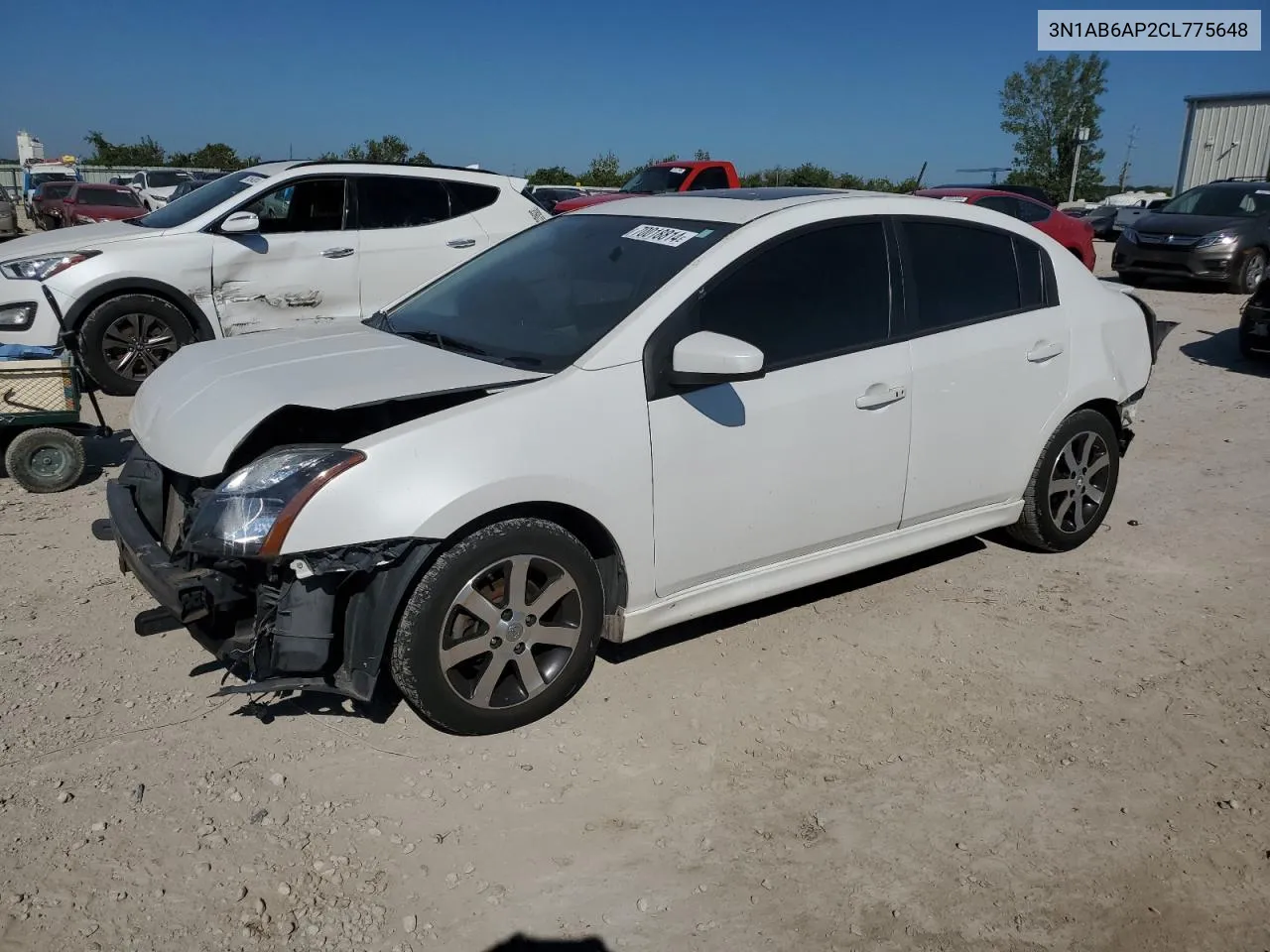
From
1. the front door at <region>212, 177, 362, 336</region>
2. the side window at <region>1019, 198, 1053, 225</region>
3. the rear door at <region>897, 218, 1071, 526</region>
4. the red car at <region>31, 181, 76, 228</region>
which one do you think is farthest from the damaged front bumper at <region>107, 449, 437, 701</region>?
the red car at <region>31, 181, 76, 228</region>

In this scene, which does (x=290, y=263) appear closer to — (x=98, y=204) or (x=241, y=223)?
(x=241, y=223)

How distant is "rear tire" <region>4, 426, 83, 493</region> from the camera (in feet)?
18.9

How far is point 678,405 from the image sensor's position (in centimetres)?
358

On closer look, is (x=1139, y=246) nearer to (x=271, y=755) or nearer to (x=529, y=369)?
(x=529, y=369)

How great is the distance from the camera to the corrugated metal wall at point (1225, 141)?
30781mm

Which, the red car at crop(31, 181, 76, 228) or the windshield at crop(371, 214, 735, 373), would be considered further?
the red car at crop(31, 181, 76, 228)

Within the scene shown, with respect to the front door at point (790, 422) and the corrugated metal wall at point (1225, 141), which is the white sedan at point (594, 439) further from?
the corrugated metal wall at point (1225, 141)

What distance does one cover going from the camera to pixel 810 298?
4.00 meters

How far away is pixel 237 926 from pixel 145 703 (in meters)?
1.28

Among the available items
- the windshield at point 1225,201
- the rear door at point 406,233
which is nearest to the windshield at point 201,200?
the rear door at point 406,233

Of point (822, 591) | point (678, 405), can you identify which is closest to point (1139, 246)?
point (822, 591)

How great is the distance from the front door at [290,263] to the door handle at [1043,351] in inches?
207

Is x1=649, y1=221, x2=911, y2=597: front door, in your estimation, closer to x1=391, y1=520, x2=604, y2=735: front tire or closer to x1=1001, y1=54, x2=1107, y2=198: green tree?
x1=391, y1=520, x2=604, y2=735: front tire

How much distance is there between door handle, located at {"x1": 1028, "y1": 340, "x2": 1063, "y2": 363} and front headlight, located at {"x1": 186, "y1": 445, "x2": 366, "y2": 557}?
10.1ft
